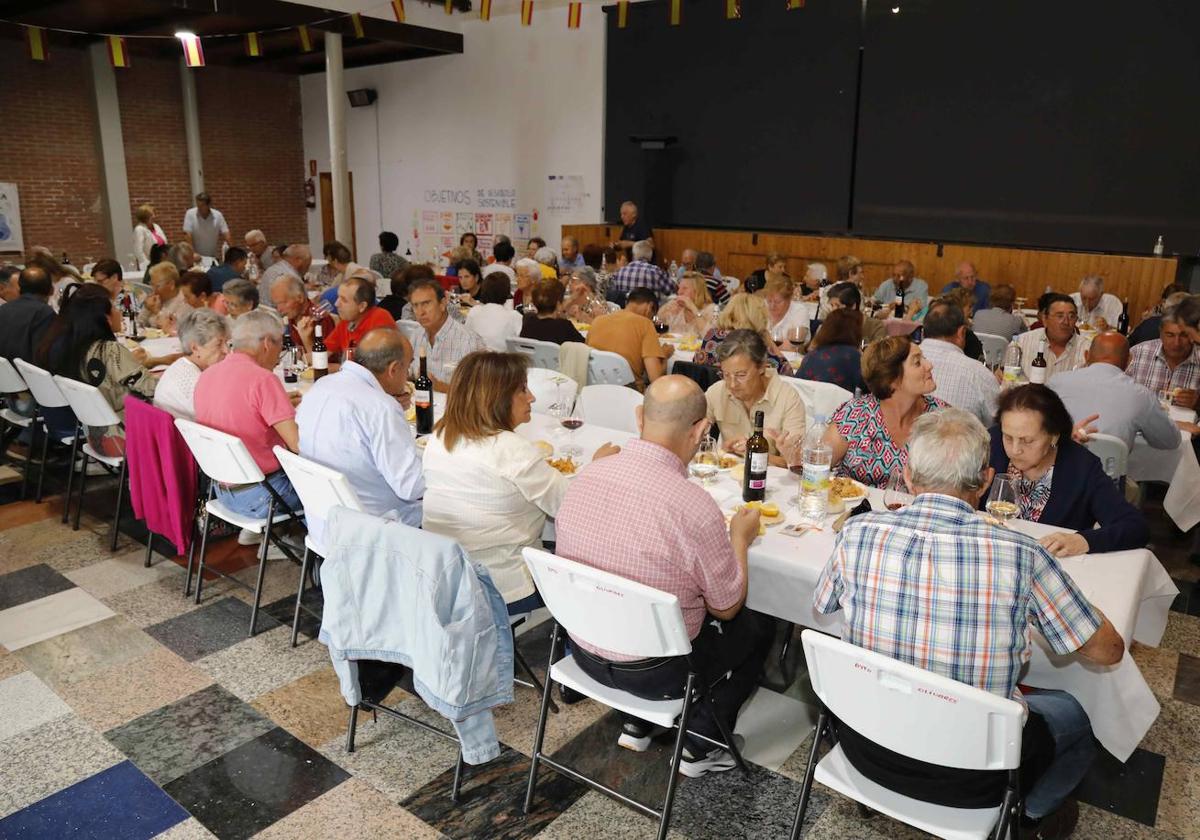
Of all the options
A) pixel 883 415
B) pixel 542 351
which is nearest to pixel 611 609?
pixel 883 415

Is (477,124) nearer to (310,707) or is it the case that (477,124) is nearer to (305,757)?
(310,707)

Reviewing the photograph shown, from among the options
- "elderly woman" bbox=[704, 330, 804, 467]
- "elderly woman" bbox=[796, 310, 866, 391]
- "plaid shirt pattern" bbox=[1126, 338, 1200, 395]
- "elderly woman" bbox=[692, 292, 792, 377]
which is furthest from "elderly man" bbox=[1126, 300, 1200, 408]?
"elderly woman" bbox=[704, 330, 804, 467]

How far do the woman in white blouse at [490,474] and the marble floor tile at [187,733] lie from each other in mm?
1041

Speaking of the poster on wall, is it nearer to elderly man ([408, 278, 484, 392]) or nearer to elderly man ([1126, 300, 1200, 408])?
elderly man ([408, 278, 484, 392])

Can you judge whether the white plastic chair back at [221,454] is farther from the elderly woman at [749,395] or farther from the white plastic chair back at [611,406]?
the elderly woman at [749,395]

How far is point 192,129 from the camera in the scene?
47.7ft

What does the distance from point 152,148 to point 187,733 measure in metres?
13.7

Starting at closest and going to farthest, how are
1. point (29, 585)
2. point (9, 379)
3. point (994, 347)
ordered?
point (29, 585) < point (9, 379) < point (994, 347)

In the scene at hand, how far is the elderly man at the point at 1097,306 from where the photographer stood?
7.44 m

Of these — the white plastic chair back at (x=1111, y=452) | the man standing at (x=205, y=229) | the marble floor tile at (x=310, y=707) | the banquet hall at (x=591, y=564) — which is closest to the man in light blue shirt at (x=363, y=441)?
the banquet hall at (x=591, y=564)

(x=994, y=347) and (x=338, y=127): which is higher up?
(x=338, y=127)

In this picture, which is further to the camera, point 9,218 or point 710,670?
point 9,218

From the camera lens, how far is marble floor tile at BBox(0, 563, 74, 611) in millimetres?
4121

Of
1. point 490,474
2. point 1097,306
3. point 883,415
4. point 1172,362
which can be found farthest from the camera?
point 1097,306
